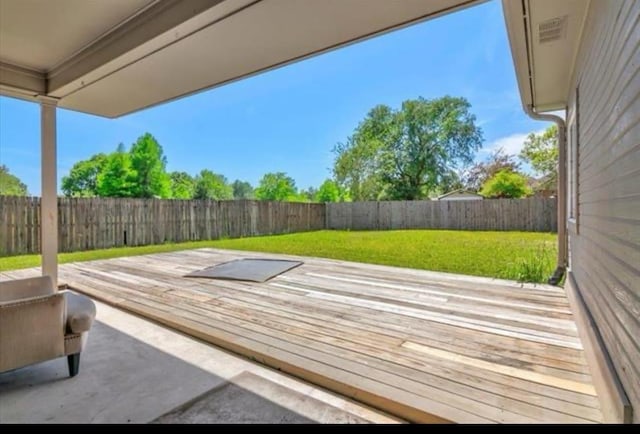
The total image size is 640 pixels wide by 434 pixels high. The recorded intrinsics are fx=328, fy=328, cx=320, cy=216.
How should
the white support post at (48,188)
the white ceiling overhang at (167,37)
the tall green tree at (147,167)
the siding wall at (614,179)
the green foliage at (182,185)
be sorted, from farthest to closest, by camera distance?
the green foliage at (182,185) → the tall green tree at (147,167) → the white support post at (48,188) → the white ceiling overhang at (167,37) → the siding wall at (614,179)

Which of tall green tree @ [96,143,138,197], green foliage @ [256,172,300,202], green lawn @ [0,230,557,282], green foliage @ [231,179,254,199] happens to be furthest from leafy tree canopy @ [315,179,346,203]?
green foliage @ [231,179,254,199]

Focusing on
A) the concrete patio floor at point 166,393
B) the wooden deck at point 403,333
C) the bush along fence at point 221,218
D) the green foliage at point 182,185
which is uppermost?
the green foliage at point 182,185

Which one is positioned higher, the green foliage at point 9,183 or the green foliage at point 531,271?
the green foliage at point 9,183

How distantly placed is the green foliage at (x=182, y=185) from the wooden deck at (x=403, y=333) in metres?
21.6

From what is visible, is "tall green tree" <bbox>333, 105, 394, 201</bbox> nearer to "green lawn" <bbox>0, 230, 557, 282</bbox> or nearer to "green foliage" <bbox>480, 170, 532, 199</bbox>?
"green foliage" <bbox>480, 170, 532, 199</bbox>

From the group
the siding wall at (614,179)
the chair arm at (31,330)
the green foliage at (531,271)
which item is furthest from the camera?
the green foliage at (531,271)

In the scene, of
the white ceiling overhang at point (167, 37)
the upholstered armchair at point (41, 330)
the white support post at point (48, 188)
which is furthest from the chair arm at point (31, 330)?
the white support post at point (48, 188)

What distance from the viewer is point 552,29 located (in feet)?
7.87

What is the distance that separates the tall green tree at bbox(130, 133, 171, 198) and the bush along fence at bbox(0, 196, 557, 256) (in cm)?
1108

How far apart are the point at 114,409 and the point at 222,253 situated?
542 centimetres

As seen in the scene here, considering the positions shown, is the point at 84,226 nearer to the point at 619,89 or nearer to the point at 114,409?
the point at 114,409

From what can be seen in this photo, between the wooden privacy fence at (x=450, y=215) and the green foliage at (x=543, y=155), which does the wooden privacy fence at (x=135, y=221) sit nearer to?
the wooden privacy fence at (x=450, y=215)

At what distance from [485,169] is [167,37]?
913 inches

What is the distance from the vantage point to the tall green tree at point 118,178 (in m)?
18.6
